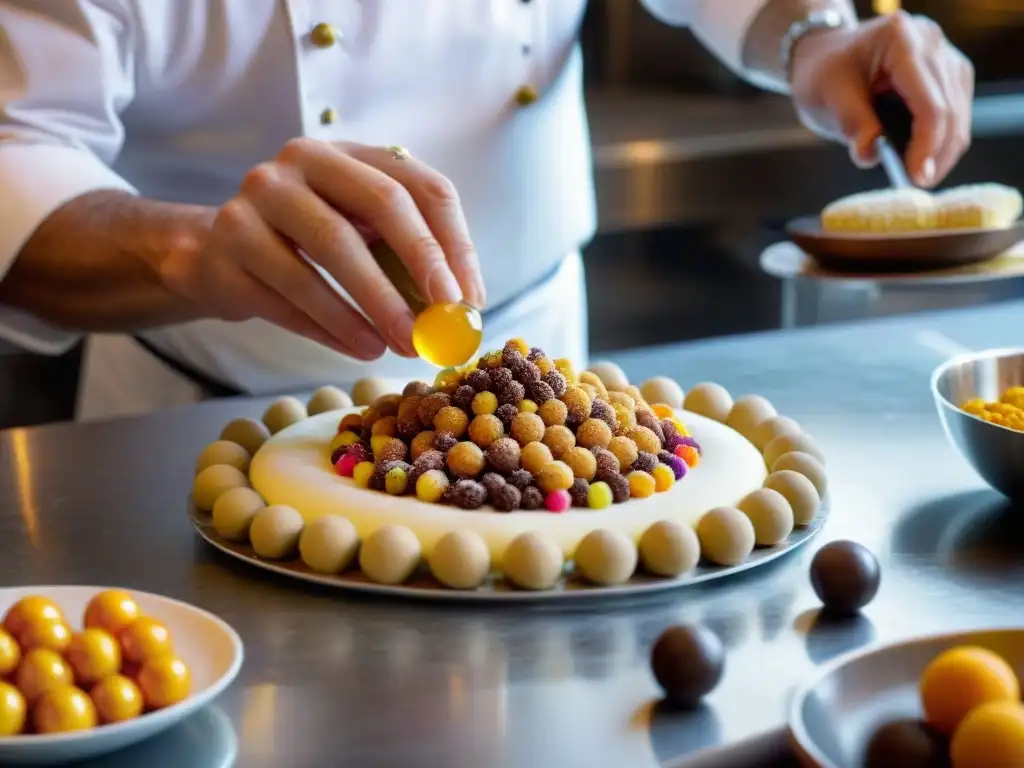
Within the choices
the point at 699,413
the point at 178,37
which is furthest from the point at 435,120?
the point at 699,413

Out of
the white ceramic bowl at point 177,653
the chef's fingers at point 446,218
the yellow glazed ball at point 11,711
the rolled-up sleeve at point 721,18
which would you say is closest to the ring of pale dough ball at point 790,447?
the chef's fingers at point 446,218

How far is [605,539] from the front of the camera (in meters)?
0.81

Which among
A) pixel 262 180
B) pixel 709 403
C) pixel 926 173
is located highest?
pixel 262 180

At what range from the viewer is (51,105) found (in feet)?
4.04

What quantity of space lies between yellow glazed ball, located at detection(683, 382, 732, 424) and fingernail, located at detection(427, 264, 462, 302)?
10.3 inches

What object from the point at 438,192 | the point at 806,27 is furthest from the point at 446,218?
the point at 806,27

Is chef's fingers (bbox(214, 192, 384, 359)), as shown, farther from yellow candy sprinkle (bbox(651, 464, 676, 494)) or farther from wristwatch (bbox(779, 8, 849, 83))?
wristwatch (bbox(779, 8, 849, 83))

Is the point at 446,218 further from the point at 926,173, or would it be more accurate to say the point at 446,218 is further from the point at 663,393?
the point at 926,173

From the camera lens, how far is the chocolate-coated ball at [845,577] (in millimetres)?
787

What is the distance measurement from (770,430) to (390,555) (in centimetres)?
34

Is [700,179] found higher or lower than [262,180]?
lower

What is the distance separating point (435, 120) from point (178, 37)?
0.86 feet

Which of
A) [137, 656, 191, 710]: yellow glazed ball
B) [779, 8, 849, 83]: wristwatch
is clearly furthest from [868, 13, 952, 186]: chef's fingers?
[137, 656, 191, 710]: yellow glazed ball

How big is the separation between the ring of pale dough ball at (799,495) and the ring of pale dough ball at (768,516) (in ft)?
0.07
